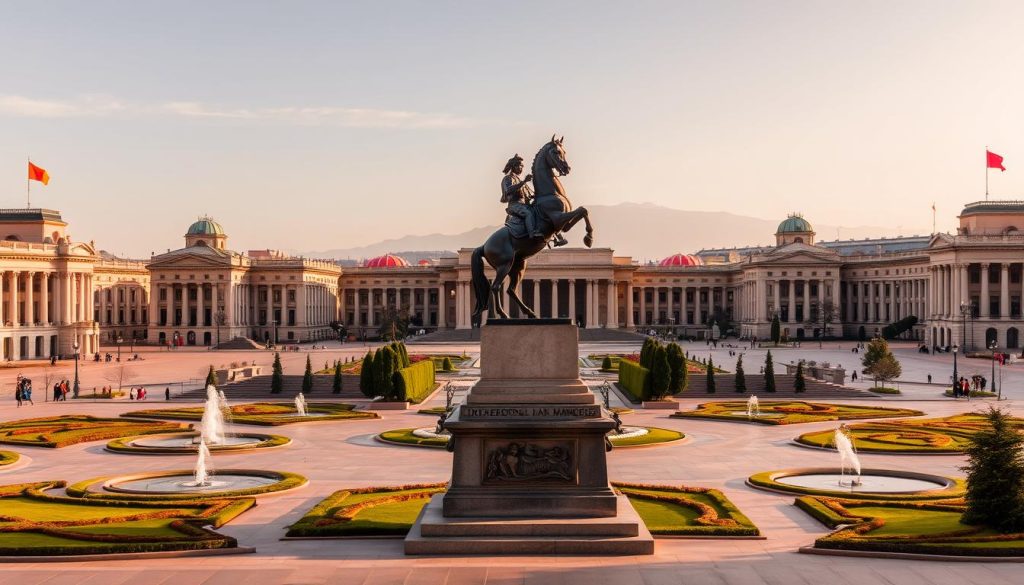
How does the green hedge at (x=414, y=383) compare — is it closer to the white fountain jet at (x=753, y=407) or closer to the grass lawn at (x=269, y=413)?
the grass lawn at (x=269, y=413)

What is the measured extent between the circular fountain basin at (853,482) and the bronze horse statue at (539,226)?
11225 millimetres

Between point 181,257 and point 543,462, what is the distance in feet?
442

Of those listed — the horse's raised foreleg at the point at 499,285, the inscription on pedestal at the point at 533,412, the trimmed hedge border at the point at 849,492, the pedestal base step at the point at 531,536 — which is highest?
the horse's raised foreleg at the point at 499,285

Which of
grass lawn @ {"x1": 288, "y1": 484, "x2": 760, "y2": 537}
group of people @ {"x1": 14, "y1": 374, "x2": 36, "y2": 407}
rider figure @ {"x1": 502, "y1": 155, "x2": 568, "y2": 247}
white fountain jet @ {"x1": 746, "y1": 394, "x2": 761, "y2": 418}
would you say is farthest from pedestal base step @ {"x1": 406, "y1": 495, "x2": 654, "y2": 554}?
group of people @ {"x1": 14, "y1": 374, "x2": 36, "y2": 407}

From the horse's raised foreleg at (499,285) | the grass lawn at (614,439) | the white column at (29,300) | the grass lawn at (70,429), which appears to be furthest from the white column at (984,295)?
the horse's raised foreleg at (499,285)

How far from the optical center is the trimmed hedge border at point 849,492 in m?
26.9

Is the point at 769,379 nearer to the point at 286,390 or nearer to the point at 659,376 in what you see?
the point at 659,376

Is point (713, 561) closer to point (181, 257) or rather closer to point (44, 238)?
point (44, 238)

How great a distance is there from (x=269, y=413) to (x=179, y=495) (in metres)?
25.5

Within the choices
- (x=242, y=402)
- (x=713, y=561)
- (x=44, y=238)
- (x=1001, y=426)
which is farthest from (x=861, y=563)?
(x=44, y=238)

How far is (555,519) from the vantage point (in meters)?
20.1

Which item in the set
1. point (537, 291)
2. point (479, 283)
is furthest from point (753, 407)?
point (537, 291)

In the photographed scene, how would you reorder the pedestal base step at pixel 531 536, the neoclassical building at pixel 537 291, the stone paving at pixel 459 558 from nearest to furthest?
the stone paving at pixel 459 558, the pedestal base step at pixel 531 536, the neoclassical building at pixel 537 291

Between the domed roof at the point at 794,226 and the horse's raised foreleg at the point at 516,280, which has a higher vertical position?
the domed roof at the point at 794,226
